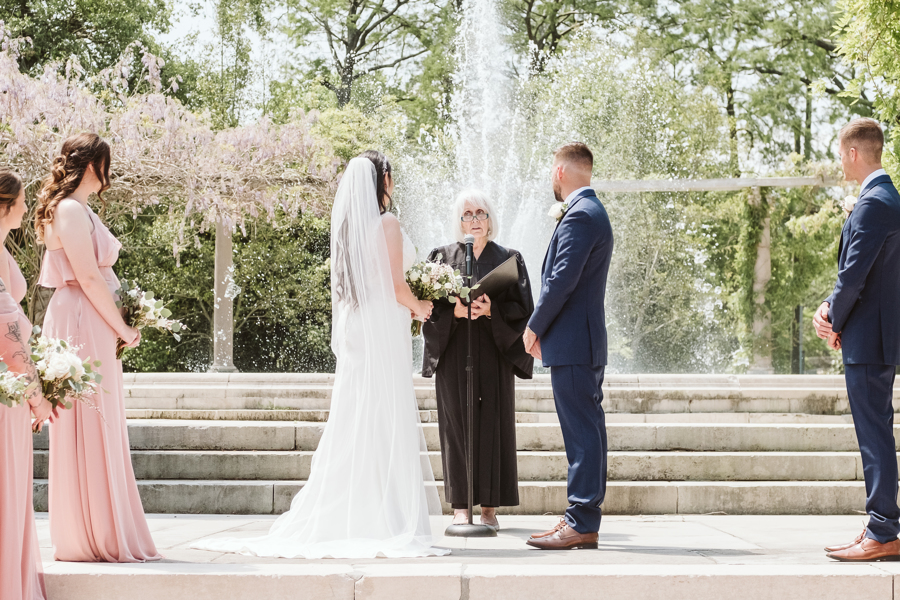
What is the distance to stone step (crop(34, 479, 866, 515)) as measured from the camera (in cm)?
736

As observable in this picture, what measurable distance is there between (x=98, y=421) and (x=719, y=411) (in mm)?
6491

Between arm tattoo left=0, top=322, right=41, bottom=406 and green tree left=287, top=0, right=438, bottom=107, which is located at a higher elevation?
green tree left=287, top=0, right=438, bottom=107

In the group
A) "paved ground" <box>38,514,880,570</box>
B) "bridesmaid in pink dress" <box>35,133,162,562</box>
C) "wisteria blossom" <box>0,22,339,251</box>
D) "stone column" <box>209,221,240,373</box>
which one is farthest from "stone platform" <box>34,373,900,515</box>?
"stone column" <box>209,221,240,373</box>

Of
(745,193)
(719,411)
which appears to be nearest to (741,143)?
(745,193)

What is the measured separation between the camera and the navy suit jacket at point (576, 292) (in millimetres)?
5402

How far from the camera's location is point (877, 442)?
4.83 meters

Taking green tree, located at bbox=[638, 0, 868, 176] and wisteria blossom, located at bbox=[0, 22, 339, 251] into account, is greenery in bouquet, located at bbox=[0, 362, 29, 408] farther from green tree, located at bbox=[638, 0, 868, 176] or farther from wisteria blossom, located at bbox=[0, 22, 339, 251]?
green tree, located at bbox=[638, 0, 868, 176]

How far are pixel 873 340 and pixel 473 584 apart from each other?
94.7 inches

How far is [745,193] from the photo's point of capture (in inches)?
925

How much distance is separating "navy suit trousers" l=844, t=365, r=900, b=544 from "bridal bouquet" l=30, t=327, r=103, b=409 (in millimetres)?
3720

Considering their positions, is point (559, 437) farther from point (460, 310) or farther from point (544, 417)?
point (460, 310)

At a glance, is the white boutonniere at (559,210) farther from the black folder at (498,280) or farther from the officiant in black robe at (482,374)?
the officiant in black robe at (482,374)

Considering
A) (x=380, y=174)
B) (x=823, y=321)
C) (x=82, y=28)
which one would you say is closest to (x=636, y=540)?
(x=823, y=321)

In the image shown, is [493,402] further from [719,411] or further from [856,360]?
Result: [719,411]
